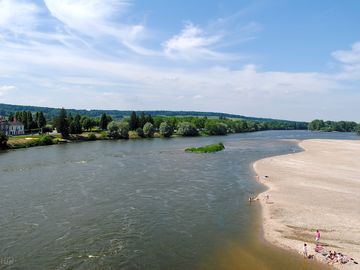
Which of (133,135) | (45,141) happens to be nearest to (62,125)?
(45,141)

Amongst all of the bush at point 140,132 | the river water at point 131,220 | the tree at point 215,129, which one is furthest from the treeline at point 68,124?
the river water at point 131,220

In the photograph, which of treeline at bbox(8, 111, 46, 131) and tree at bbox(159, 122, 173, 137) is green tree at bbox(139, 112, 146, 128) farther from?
treeline at bbox(8, 111, 46, 131)

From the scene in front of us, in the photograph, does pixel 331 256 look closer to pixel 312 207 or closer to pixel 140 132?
pixel 312 207

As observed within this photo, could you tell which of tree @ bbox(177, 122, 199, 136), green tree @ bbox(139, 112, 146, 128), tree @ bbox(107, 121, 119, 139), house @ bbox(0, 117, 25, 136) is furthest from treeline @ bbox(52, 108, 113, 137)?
tree @ bbox(177, 122, 199, 136)

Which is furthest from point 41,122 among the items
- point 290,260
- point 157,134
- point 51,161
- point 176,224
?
point 290,260

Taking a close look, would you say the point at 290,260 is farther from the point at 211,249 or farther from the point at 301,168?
the point at 301,168

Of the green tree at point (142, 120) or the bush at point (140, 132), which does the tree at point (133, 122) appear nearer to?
the green tree at point (142, 120)

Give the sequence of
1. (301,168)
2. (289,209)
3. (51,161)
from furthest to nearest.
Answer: (51,161)
(301,168)
(289,209)
